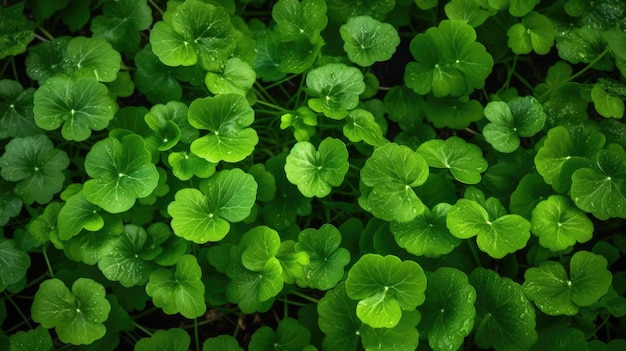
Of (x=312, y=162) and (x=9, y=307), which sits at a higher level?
(x=312, y=162)

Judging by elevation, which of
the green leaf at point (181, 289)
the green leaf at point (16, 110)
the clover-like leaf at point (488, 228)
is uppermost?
the clover-like leaf at point (488, 228)

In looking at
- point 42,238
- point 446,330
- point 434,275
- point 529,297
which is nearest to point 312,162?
point 434,275

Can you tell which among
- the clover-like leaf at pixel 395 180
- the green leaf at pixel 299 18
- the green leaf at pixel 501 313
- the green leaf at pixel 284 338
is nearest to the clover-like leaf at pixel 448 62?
the green leaf at pixel 299 18

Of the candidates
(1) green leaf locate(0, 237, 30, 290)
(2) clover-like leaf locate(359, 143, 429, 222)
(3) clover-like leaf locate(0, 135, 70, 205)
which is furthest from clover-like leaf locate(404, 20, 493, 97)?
(1) green leaf locate(0, 237, 30, 290)

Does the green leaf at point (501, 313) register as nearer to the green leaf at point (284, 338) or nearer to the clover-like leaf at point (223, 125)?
the green leaf at point (284, 338)

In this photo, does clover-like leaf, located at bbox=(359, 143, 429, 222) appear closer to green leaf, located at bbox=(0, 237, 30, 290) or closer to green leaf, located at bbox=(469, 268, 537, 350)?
green leaf, located at bbox=(469, 268, 537, 350)

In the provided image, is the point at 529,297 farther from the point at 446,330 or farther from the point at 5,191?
the point at 5,191
